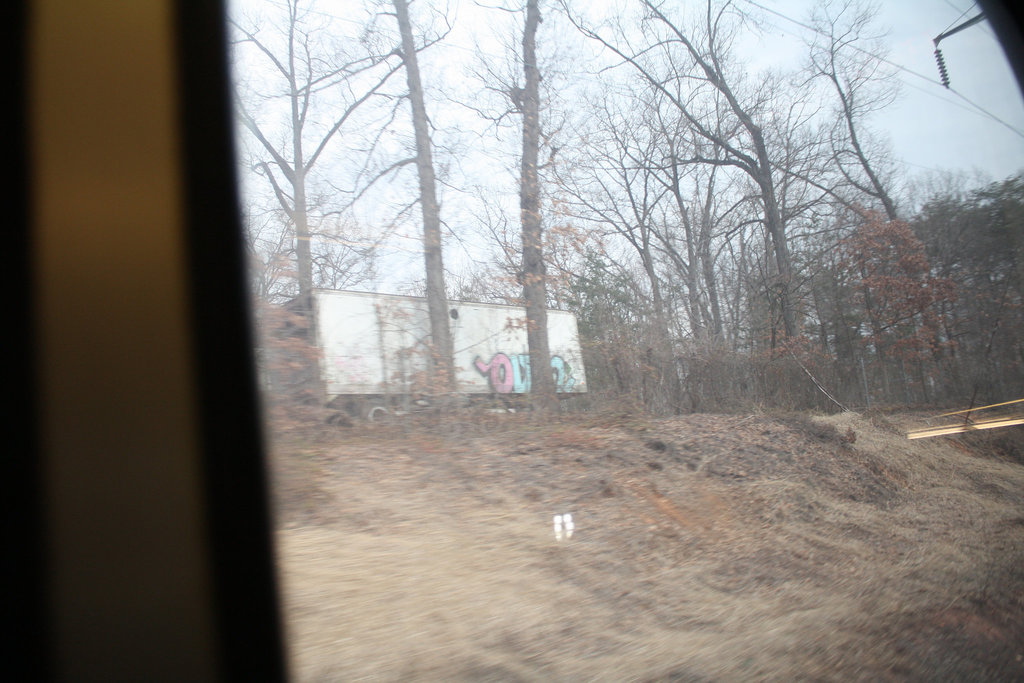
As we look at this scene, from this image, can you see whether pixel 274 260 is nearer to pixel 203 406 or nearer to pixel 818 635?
pixel 203 406

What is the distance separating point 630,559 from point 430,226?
831 centimetres

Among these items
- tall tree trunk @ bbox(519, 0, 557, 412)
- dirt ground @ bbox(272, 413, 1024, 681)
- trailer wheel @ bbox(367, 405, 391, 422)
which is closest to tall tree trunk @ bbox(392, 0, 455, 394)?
trailer wheel @ bbox(367, 405, 391, 422)

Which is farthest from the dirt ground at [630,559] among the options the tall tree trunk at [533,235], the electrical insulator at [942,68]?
the electrical insulator at [942,68]

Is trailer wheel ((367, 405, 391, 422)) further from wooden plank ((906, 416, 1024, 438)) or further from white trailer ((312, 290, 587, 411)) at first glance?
wooden plank ((906, 416, 1024, 438))

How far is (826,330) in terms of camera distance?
21078 mm

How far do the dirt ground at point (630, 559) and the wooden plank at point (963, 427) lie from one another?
8.68ft

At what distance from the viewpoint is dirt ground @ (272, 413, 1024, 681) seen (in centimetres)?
401

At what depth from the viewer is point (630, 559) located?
5836 mm

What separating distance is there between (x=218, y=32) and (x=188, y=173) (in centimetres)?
269

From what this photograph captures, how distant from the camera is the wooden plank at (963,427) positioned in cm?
1267

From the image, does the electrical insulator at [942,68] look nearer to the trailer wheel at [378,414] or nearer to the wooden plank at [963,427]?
the wooden plank at [963,427]

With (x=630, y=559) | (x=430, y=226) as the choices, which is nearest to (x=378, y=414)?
(x=630, y=559)

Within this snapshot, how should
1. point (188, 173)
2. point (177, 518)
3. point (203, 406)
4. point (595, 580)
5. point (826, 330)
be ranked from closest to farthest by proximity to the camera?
point (177, 518) < point (595, 580) < point (203, 406) < point (188, 173) < point (826, 330)

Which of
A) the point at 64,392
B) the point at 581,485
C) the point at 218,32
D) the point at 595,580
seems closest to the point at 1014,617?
the point at 595,580
